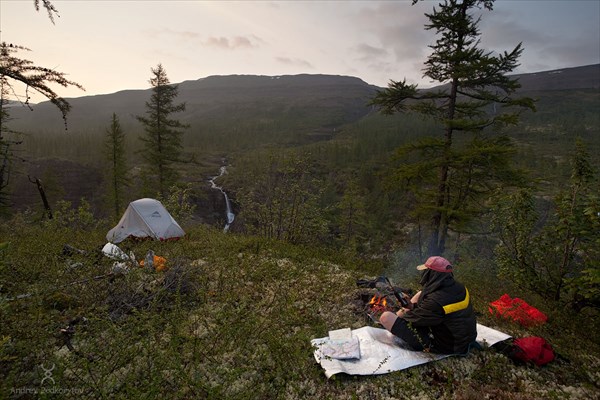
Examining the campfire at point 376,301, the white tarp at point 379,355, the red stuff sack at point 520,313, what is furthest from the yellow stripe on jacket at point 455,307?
the red stuff sack at point 520,313

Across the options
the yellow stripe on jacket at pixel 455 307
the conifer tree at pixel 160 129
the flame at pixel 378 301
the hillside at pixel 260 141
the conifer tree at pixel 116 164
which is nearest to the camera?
the yellow stripe on jacket at pixel 455 307

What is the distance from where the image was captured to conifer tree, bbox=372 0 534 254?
1341 cm

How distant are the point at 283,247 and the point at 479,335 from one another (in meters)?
7.67

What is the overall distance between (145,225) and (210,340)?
966cm

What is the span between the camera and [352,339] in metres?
5.95

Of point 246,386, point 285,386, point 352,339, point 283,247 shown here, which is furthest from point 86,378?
point 283,247

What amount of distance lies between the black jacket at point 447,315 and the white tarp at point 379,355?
0.95 feet

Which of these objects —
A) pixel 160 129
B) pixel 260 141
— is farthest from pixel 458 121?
pixel 260 141

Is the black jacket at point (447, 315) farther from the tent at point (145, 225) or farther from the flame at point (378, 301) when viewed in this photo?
the tent at point (145, 225)

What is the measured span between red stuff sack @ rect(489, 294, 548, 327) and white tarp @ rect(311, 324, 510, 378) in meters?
1.32

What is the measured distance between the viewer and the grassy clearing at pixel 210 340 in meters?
4.43

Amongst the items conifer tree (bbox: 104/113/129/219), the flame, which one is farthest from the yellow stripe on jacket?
conifer tree (bbox: 104/113/129/219)

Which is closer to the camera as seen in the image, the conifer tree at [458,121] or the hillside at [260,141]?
the conifer tree at [458,121]

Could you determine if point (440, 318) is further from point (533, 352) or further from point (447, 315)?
point (533, 352)
